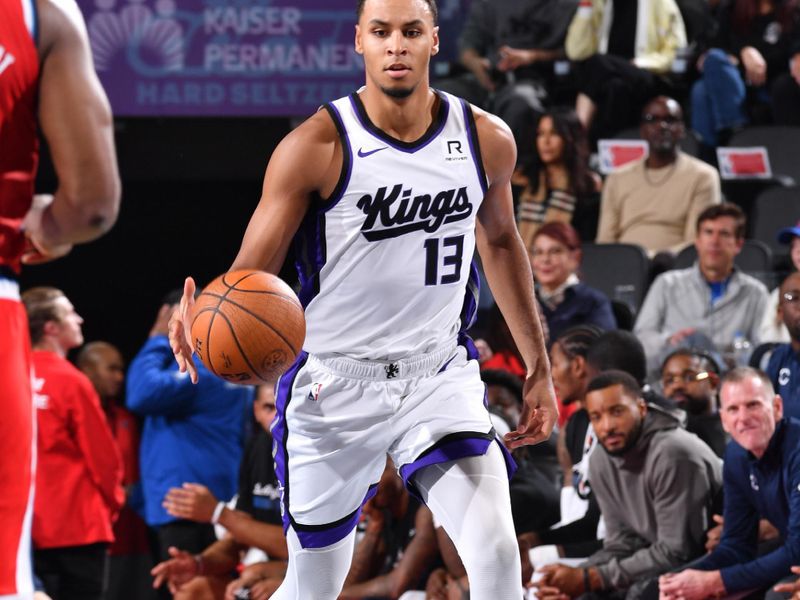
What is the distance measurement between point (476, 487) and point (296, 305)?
28.9 inches

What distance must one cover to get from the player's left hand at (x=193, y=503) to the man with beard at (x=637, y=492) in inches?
76.1

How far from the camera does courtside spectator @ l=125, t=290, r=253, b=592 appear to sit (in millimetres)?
7555

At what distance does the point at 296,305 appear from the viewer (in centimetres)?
363

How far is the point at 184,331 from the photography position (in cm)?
377

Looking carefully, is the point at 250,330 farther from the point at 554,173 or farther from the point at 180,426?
the point at 554,173

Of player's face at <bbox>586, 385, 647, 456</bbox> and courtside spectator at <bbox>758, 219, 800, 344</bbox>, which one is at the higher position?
courtside spectator at <bbox>758, 219, 800, 344</bbox>

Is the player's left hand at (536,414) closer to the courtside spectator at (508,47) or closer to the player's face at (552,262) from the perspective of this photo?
the player's face at (552,262)

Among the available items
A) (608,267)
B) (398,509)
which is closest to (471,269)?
(398,509)

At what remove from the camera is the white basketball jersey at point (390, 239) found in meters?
3.89

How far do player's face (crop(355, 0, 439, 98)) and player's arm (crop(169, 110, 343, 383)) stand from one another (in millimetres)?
268

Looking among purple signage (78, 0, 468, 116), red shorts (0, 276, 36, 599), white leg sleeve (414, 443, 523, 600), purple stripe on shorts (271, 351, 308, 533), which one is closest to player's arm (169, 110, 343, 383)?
purple stripe on shorts (271, 351, 308, 533)

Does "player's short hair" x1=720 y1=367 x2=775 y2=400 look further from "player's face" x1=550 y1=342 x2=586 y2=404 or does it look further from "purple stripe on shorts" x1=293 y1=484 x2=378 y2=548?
"purple stripe on shorts" x1=293 y1=484 x2=378 y2=548

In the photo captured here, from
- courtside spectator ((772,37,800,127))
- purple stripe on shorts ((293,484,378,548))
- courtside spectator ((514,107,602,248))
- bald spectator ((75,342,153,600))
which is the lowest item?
bald spectator ((75,342,153,600))

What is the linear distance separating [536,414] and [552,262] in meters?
3.36
